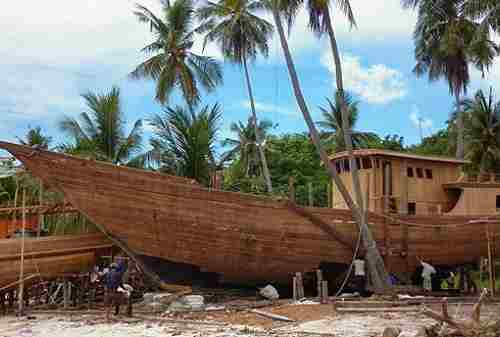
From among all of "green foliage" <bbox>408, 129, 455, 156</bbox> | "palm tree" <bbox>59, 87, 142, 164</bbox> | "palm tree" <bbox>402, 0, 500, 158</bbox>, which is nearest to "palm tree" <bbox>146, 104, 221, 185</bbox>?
"palm tree" <bbox>59, 87, 142, 164</bbox>

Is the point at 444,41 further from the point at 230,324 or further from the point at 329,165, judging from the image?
the point at 230,324

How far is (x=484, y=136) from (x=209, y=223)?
72.5ft

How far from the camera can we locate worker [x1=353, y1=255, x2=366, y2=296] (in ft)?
49.8

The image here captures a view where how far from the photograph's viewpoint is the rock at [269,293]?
1488 centimetres

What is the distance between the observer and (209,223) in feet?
46.5

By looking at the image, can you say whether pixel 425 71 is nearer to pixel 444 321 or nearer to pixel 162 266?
pixel 162 266

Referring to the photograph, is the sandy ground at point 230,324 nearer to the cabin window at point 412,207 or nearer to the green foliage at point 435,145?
the cabin window at point 412,207

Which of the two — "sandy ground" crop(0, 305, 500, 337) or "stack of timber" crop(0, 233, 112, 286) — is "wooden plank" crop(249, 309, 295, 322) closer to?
"sandy ground" crop(0, 305, 500, 337)

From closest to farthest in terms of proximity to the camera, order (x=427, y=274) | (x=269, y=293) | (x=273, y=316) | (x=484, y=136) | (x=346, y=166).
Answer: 1. (x=273, y=316)
2. (x=269, y=293)
3. (x=427, y=274)
4. (x=346, y=166)
5. (x=484, y=136)

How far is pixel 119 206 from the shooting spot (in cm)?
1357

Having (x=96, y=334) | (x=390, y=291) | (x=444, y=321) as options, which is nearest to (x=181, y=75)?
(x=390, y=291)

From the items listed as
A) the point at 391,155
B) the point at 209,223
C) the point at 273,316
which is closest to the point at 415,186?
the point at 391,155

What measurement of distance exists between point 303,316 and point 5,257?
22.3 ft

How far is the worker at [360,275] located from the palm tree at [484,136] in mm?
18196
